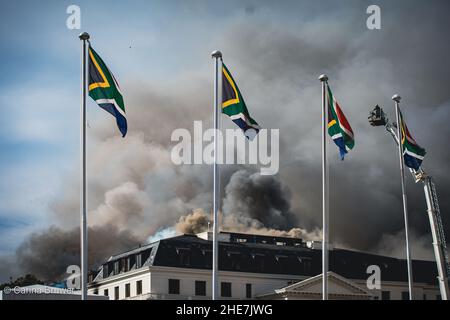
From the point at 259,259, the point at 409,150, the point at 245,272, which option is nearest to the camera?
the point at 409,150

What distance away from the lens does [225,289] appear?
98250 mm

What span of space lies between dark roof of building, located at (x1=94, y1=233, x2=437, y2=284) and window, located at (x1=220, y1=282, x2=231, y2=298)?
1877 millimetres

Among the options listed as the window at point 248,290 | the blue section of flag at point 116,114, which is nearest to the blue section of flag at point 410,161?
the blue section of flag at point 116,114

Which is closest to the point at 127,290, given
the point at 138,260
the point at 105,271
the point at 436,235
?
the point at 138,260

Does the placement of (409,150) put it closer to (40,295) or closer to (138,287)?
(40,295)

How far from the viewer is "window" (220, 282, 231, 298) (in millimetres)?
97750

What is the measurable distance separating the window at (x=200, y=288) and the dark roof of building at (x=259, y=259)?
2047 millimetres

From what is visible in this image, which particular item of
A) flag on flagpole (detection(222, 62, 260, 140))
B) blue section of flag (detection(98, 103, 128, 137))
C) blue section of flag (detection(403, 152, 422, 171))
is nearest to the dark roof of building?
blue section of flag (detection(403, 152, 422, 171))

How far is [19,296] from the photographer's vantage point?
7631 centimetres

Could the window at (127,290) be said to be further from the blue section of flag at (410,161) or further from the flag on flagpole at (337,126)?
the flag on flagpole at (337,126)

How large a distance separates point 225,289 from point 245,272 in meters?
4.07

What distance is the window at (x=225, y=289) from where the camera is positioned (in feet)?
321
